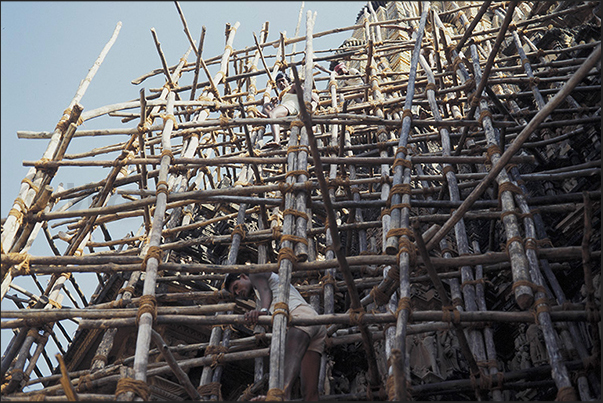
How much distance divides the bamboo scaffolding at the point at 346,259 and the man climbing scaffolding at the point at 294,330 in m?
0.25

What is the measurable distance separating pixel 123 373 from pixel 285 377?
187 cm

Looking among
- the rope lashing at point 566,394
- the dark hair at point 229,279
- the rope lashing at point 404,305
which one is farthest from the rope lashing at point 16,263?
the rope lashing at point 566,394

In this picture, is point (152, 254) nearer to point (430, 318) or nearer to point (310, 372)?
point (310, 372)

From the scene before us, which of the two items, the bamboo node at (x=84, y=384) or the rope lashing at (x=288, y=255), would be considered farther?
the bamboo node at (x=84, y=384)

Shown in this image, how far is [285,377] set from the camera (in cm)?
805

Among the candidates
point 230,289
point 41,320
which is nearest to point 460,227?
point 230,289

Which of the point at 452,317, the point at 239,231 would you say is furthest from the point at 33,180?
the point at 452,317

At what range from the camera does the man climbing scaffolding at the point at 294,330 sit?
809 cm

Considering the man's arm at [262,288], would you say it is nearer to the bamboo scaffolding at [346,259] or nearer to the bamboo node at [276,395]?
the bamboo scaffolding at [346,259]

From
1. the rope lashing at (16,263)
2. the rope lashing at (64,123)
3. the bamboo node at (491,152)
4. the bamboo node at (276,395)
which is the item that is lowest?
the bamboo node at (276,395)

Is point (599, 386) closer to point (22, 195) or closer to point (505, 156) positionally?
point (505, 156)

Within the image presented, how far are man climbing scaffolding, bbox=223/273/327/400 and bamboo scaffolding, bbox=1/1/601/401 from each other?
25cm

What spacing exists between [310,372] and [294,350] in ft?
1.74

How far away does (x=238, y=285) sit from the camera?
29.4 ft
